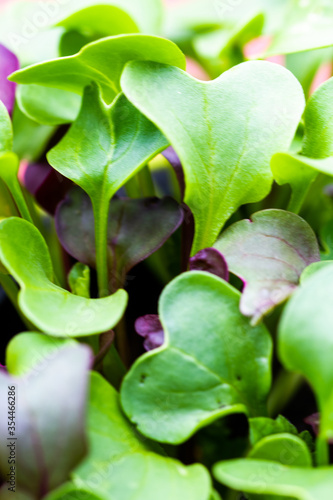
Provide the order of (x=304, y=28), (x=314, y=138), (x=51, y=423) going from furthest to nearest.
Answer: (x=304, y=28), (x=314, y=138), (x=51, y=423)

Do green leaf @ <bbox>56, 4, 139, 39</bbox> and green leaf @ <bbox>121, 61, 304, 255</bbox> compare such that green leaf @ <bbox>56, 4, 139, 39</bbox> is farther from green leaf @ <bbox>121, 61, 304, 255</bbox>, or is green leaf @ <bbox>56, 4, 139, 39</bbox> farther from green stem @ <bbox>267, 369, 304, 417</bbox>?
green stem @ <bbox>267, 369, 304, 417</bbox>

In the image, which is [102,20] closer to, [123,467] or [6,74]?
[6,74]

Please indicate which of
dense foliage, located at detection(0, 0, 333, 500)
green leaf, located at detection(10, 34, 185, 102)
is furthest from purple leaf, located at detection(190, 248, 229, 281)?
green leaf, located at detection(10, 34, 185, 102)

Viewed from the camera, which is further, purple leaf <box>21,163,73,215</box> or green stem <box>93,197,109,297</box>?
purple leaf <box>21,163,73,215</box>

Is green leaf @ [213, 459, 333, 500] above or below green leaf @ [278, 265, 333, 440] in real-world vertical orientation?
below

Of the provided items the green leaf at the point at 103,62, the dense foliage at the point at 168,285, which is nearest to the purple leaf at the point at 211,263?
the dense foliage at the point at 168,285

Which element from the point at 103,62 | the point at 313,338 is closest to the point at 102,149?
the point at 103,62
